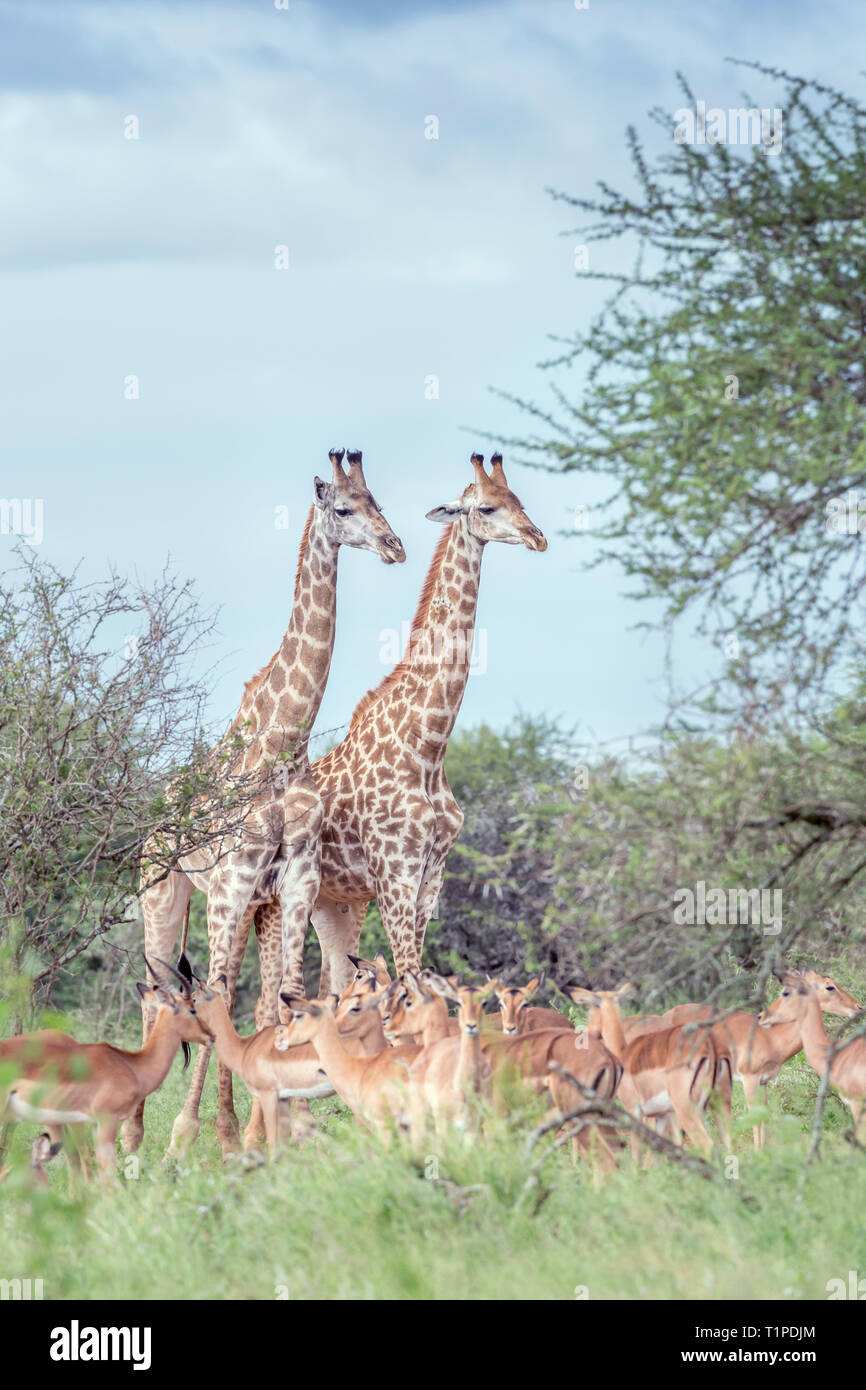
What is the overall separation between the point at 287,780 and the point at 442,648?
2.06 meters

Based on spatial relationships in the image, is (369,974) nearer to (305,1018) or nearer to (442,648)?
(305,1018)

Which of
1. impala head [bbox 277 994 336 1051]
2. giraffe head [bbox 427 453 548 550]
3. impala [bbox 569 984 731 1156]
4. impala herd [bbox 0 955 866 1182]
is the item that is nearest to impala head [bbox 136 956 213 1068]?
impala herd [bbox 0 955 866 1182]

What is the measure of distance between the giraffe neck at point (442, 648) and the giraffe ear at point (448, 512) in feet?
0.23

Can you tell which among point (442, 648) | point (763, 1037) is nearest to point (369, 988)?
point (763, 1037)

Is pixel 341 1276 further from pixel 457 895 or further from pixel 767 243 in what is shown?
pixel 457 895

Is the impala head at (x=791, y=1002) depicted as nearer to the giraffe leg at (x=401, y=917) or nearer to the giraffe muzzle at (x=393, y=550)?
the giraffe leg at (x=401, y=917)

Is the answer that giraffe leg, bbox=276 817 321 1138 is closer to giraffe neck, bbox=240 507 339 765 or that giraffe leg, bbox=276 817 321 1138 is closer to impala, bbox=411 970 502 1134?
giraffe neck, bbox=240 507 339 765

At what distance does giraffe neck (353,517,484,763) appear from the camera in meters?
12.9

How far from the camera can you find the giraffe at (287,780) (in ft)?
38.1

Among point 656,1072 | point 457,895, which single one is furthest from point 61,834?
point 457,895

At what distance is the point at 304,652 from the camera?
12.7 m

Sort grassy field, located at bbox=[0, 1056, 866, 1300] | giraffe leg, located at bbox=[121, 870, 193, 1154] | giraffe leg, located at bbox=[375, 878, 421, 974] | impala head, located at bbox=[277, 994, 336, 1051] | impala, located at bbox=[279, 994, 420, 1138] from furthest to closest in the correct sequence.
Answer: giraffe leg, located at bbox=[121, 870, 193, 1154], giraffe leg, located at bbox=[375, 878, 421, 974], impala head, located at bbox=[277, 994, 336, 1051], impala, located at bbox=[279, 994, 420, 1138], grassy field, located at bbox=[0, 1056, 866, 1300]

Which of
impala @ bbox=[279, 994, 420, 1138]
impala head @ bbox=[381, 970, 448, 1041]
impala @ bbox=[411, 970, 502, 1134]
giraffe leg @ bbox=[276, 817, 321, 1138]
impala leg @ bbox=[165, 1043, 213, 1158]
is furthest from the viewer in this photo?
giraffe leg @ bbox=[276, 817, 321, 1138]

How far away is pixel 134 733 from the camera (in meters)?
10.9
